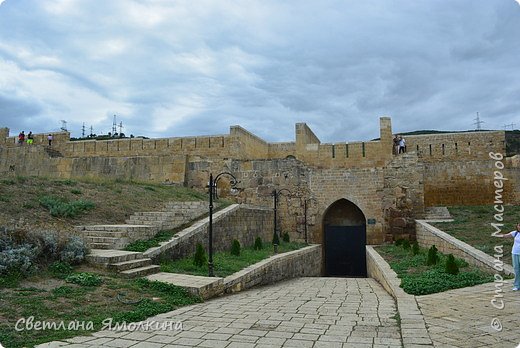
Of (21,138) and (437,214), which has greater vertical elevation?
(21,138)

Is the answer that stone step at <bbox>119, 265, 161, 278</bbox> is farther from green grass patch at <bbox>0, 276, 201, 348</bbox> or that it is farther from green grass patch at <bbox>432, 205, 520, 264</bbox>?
green grass patch at <bbox>432, 205, 520, 264</bbox>

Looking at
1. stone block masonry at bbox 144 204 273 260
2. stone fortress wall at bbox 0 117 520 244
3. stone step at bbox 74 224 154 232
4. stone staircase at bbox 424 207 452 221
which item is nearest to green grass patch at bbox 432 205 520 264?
stone staircase at bbox 424 207 452 221

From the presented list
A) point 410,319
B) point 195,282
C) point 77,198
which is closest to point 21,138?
point 77,198

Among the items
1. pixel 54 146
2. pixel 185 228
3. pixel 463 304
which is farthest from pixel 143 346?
pixel 54 146

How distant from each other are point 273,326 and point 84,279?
345cm

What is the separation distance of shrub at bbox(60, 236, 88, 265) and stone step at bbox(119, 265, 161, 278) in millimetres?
920

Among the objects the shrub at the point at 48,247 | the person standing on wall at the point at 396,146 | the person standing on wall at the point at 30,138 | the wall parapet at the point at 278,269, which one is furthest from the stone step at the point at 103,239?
the person standing on wall at the point at 30,138

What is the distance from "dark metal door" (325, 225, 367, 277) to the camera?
19156mm

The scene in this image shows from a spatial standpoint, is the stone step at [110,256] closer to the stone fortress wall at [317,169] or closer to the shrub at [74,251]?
the shrub at [74,251]

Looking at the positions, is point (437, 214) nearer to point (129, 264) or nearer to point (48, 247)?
point (129, 264)

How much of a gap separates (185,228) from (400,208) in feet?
34.0

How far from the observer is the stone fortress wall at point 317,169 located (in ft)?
58.1

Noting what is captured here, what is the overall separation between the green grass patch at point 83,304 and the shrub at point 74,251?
751mm

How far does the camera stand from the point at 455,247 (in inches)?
399
